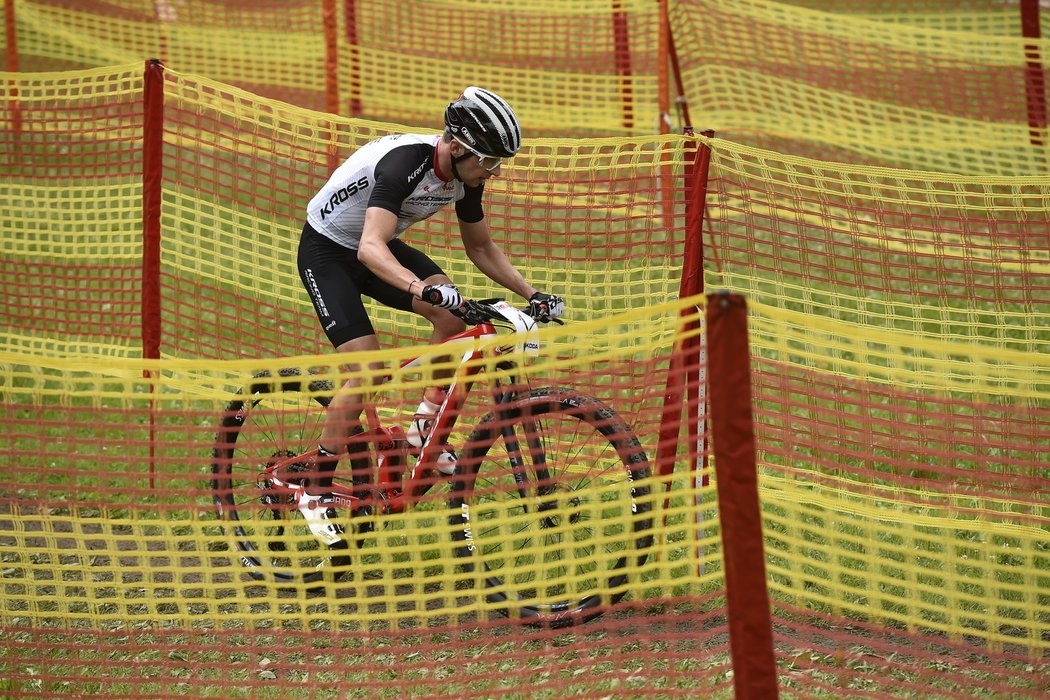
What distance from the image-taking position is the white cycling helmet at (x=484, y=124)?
19.0 feet

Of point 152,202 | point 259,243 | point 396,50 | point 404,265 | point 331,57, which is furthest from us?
point 396,50

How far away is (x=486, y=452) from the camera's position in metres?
5.62

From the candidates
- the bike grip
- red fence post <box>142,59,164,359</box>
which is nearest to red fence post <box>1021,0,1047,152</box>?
red fence post <box>142,59,164,359</box>

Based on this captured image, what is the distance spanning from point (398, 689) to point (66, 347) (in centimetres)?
493

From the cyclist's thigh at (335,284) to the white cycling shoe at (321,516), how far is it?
2.59 ft

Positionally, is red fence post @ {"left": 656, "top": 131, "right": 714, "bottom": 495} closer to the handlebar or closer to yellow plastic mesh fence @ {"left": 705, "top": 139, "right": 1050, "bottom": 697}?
yellow plastic mesh fence @ {"left": 705, "top": 139, "right": 1050, "bottom": 697}

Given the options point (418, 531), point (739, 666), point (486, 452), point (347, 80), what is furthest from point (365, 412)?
point (347, 80)

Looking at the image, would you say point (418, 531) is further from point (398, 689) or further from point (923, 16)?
point (923, 16)

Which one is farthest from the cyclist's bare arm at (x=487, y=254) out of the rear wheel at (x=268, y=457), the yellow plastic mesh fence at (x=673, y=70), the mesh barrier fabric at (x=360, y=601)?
the yellow plastic mesh fence at (x=673, y=70)

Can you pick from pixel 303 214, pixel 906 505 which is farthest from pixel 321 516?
pixel 303 214

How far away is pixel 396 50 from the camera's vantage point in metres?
15.2

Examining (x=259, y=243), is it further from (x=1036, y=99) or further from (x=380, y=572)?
(x=1036, y=99)

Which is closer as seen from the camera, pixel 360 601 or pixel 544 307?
pixel 360 601

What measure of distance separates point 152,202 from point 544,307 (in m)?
2.97
